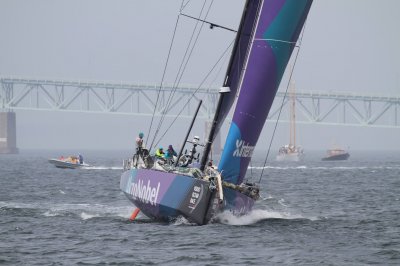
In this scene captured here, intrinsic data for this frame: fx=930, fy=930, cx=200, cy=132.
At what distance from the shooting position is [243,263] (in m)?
14.8

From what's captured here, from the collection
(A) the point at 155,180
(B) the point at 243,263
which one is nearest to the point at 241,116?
(A) the point at 155,180

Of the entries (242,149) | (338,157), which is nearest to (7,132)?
(338,157)

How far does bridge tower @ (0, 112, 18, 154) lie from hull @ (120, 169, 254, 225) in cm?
11446

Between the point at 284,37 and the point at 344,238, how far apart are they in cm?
448

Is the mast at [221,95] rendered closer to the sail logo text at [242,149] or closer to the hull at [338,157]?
the sail logo text at [242,149]

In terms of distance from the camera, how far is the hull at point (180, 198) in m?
18.2

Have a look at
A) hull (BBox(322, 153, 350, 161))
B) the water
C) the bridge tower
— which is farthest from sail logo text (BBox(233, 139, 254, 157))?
the bridge tower

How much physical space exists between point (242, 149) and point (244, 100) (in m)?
1.09

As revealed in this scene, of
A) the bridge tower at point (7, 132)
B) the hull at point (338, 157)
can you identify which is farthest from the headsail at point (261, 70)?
the bridge tower at point (7, 132)

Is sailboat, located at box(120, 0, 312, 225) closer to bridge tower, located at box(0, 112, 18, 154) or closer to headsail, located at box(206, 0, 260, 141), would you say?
headsail, located at box(206, 0, 260, 141)

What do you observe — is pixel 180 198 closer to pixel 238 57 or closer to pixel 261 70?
pixel 261 70

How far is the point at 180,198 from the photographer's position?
1833cm

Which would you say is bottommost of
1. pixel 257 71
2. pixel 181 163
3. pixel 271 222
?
pixel 271 222

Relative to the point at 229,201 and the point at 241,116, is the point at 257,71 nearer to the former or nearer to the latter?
the point at 241,116
